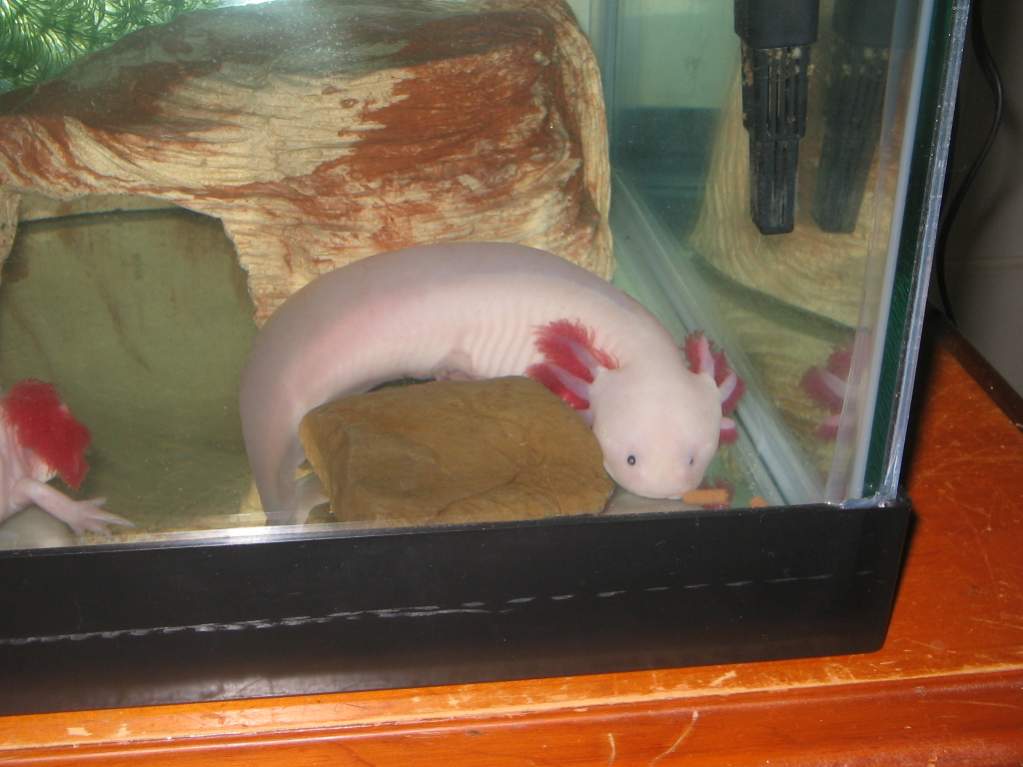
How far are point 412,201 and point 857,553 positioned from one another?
78 cm

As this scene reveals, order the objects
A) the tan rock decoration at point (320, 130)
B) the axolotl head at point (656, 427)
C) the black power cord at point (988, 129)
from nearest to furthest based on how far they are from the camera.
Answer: the axolotl head at point (656, 427), the tan rock decoration at point (320, 130), the black power cord at point (988, 129)

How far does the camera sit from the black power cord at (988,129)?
6.46 ft

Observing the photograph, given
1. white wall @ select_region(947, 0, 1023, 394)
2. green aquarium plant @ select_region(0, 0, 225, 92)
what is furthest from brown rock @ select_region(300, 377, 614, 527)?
white wall @ select_region(947, 0, 1023, 394)

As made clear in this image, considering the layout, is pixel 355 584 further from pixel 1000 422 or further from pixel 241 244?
pixel 1000 422

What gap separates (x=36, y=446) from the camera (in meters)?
0.92

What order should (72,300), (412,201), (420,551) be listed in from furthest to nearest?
(412,201), (72,300), (420,551)

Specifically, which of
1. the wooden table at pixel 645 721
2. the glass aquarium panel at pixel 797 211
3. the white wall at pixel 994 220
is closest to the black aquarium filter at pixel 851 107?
the glass aquarium panel at pixel 797 211

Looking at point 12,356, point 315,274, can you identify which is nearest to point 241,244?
point 315,274

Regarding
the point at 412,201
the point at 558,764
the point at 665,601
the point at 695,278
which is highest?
the point at 412,201

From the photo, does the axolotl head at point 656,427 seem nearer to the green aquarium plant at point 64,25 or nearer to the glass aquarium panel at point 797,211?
the glass aquarium panel at point 797,211

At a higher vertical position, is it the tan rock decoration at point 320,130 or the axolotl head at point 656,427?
the tan rock decoration at point 320,130

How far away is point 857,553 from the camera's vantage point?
2.69 feet

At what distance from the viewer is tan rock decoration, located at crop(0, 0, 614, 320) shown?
3.70ft

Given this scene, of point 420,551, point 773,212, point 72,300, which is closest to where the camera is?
point 420,551
